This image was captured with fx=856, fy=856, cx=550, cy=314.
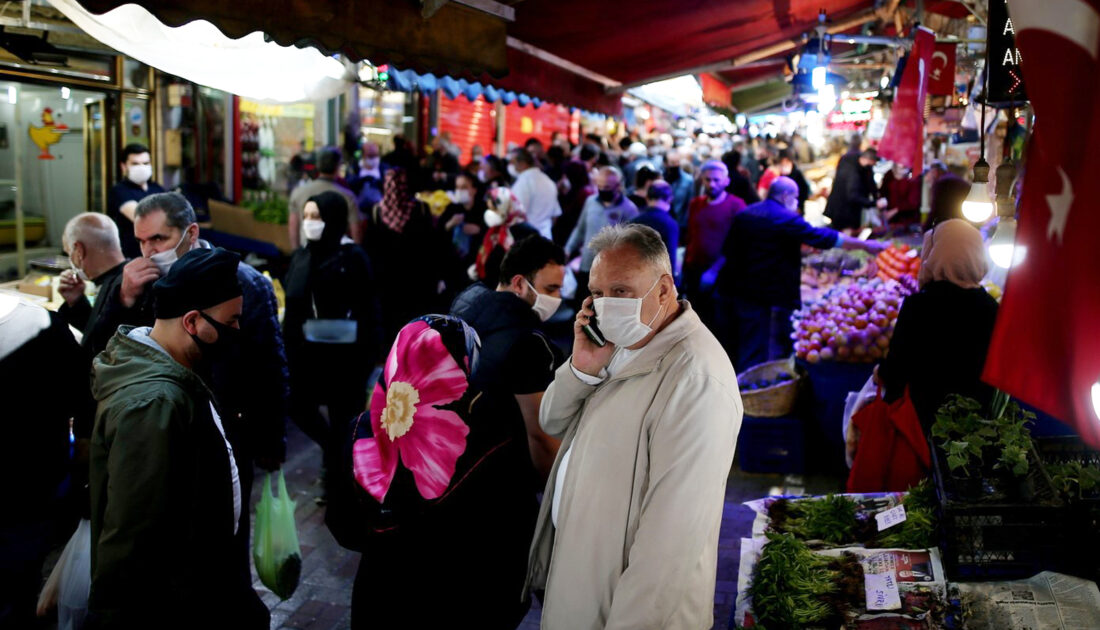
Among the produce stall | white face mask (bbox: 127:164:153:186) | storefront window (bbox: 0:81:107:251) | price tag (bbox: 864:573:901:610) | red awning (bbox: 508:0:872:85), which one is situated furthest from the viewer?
storefront window (bbox: 0:81:107:251)

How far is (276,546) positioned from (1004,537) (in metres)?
3.04

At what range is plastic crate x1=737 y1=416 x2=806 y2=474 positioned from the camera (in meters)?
6.62

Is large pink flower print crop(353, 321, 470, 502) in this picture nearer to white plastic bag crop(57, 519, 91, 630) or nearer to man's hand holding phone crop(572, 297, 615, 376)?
man's hand holding phone crop(572, 297, 615, 376)

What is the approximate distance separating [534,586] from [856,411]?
2635mm

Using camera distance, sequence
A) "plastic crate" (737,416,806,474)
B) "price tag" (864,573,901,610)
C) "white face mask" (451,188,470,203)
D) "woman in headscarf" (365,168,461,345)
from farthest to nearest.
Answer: "white face mask" (451,188,470,203), "woman in headscarf" (365,168,461,345), "plastic crate" (737,416,806,474), "price tag" (864,573,901,610)

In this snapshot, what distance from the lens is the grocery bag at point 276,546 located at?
12.9 feet

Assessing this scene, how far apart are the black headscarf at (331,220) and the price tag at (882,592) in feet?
13.5

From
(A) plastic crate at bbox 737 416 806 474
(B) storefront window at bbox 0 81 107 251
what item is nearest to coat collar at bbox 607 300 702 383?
(A) plastic crate at bbox 737 416 806 474

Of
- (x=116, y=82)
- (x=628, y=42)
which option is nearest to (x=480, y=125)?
(x=116, y=82)

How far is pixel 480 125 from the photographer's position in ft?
65.3

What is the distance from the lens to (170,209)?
4352mm

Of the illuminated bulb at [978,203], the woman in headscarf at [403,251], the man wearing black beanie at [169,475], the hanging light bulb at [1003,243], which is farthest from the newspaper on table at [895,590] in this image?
the woman in headscarf at [403,251]

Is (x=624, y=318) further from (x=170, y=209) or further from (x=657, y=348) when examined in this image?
(x=170, y=209)

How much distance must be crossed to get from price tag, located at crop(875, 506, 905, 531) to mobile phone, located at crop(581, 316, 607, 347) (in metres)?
1.68
